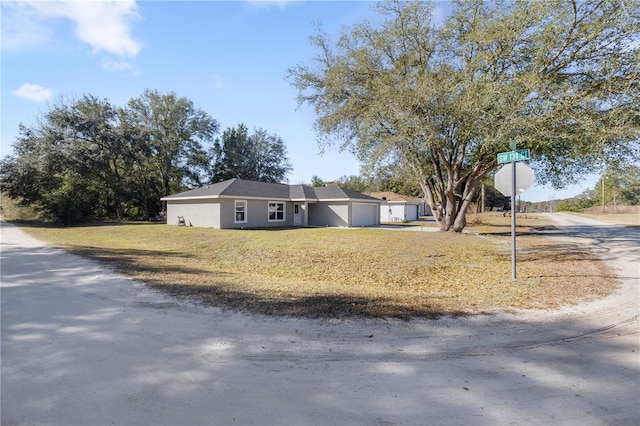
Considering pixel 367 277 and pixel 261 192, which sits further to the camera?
pixel 261 192

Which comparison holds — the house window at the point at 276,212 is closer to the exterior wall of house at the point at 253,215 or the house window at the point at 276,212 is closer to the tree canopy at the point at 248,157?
the exterior wall of house at the point at 253,215

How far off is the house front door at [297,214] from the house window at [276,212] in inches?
57.4

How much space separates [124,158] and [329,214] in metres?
22.2

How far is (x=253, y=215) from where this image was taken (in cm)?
2419

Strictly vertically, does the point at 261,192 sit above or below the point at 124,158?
below

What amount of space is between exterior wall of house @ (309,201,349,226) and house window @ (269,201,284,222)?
274 centimetres

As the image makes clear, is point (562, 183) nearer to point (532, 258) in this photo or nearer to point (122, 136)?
point (532, 258)

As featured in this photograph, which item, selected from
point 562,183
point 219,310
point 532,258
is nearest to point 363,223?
point 562,183

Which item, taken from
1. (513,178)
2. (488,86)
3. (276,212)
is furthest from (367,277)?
(276,212)

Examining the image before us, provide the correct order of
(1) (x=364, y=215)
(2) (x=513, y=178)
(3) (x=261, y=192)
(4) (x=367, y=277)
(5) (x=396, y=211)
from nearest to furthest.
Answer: (2) (x=513, y=178), (4) (x=367, y=277), (3) (x=261, y=192), (1) (x=364, y=215), (5) (x=396, y=211)

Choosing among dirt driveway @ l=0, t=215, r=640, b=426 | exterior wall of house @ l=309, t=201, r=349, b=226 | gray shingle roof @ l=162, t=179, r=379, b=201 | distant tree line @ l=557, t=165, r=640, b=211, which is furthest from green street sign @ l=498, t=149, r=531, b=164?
exterior wall of house @ l=309, t=201, r=349, b=226

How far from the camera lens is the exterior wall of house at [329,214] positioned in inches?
1040

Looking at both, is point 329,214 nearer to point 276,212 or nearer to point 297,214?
point 297,214

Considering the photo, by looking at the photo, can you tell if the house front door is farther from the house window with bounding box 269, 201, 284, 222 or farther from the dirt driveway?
the dirt driveway
